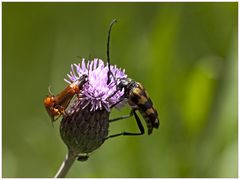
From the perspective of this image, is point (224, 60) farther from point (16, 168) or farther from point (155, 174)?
point (16, 168)

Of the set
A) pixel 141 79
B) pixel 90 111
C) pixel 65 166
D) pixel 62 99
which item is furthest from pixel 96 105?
pixel 141 79

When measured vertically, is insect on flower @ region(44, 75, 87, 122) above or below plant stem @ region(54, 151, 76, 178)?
above

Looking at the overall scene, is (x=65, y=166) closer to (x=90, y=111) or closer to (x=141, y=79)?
(x=90, y=111)

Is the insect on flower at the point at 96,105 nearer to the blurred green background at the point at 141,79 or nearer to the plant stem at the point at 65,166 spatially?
the plant stem at the point at 65,166

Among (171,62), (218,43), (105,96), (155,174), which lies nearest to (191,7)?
(218,43)

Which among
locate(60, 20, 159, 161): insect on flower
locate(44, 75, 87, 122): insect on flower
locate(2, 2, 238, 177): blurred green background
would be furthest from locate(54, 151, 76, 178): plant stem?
locate(2, 2, 238, 177): blurred green background

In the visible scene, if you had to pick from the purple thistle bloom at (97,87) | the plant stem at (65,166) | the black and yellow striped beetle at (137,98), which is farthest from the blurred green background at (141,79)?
the plant stem at (65,166)

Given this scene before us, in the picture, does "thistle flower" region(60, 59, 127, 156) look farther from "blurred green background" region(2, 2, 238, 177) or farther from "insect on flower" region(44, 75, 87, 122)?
"blurred green background" region(2, 2, 238, 177)
